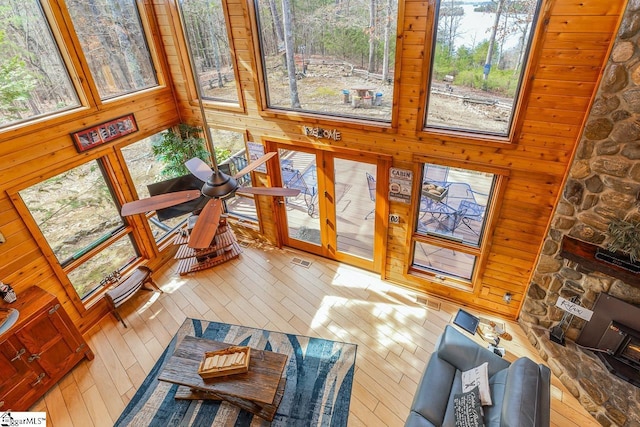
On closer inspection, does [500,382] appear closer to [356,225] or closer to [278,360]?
[278,360]

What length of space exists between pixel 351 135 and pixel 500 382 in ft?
10.1

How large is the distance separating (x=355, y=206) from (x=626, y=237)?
308 cm

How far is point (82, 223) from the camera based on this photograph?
176 inches

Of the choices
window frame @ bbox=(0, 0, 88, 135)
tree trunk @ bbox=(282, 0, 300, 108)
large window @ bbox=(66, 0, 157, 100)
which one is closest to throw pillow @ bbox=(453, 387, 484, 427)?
tree trunk @ bbox=(282, 0, 300, 108)

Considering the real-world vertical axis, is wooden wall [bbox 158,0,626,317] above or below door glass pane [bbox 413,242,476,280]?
above

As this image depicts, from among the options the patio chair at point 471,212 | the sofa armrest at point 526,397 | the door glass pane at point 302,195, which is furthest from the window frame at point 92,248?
the sofa armrest at point 526,397

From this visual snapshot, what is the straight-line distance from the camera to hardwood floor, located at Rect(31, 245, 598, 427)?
12.3 feet

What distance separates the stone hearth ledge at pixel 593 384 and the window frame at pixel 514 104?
2.44 m

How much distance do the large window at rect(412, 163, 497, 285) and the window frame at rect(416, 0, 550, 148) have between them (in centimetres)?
43

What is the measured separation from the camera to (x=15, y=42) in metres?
3.50

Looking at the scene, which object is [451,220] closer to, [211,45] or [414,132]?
[414,132]

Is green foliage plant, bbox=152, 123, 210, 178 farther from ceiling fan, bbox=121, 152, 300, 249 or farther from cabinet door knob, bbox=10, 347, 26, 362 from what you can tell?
ceiling fan, bbox=121, 152, 300, 249

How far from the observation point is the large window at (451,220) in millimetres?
4027

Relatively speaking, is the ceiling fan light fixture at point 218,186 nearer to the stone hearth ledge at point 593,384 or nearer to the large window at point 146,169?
the large window at point 146,169
